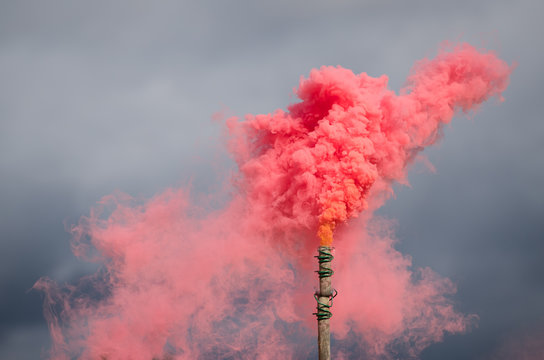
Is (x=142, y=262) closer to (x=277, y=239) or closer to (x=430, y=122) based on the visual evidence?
(x=277, y=239)

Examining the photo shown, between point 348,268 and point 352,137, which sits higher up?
point 352,137

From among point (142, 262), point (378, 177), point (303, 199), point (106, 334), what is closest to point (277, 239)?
point (303, 199)

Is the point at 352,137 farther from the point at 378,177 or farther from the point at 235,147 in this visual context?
the point at 235,147

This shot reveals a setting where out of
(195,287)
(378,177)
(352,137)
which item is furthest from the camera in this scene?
(195,287)

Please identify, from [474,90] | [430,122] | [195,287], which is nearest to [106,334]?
[195,287]

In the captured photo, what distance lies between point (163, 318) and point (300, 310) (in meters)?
8.10

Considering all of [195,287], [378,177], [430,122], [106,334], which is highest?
[430,122]

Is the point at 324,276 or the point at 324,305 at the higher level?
the point at 324,276

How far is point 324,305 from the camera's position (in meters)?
26.2

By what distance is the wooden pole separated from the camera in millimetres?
26078

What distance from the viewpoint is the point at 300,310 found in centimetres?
3384

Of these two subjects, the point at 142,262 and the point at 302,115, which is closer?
the point at 302,115

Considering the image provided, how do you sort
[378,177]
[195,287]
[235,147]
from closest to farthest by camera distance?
[378,177], [235,147], [195,287]

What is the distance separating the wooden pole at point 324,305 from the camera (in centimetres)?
2608
